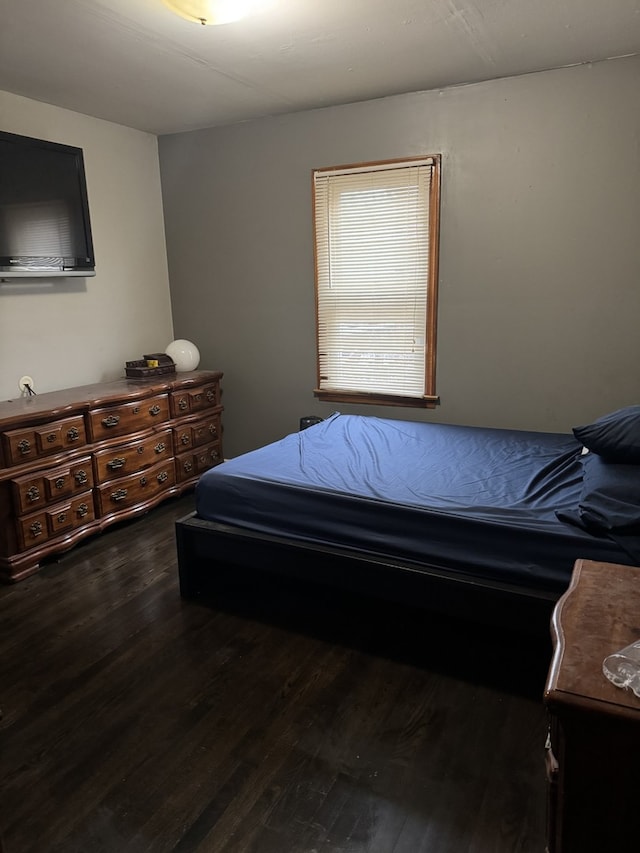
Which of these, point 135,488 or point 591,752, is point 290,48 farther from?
point 591,752

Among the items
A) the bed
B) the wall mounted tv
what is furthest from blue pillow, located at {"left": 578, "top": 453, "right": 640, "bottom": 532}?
the wall mounted tv

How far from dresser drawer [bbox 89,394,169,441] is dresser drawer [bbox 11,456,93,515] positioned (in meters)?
0.20

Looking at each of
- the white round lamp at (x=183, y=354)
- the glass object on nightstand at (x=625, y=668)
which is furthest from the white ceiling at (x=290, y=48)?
the glass object on nightstand at (x=625, y=668)

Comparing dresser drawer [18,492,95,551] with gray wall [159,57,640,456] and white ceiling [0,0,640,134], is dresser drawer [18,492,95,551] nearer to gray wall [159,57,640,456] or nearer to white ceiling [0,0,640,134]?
gray wall [159,57,640,456]

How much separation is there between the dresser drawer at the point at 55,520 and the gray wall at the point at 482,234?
5.07 feet

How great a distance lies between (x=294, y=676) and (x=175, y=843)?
29.1 inches

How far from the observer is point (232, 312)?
14.4ft

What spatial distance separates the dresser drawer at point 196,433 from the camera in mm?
3947

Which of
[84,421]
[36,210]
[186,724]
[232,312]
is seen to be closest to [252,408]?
[232,312]

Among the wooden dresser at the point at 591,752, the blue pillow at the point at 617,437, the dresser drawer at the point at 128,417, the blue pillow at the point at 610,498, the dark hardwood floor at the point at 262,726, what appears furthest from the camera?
the dresser drawer at the point at 128,417

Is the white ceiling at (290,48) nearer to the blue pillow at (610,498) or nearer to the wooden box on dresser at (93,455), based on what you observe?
the wooden box on dresser at (93,455)

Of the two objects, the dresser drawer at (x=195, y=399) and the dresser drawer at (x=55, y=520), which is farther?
the dresser drawer at (x=195, y=399)

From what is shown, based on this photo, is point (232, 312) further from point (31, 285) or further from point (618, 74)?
point (618, 74)

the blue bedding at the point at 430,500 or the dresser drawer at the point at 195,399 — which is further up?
the dresser drawer at the point at 195,399
